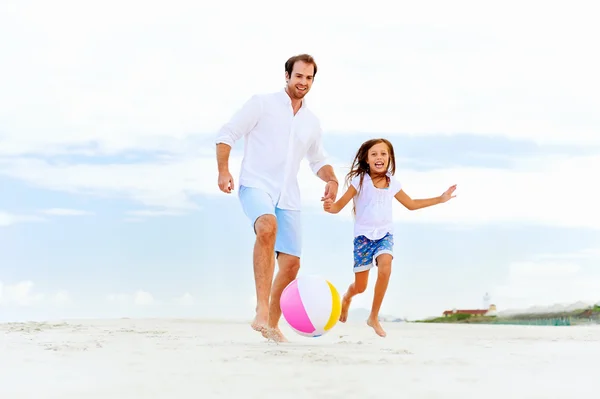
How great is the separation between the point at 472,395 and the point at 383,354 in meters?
1.93

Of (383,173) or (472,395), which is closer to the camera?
(472,395)

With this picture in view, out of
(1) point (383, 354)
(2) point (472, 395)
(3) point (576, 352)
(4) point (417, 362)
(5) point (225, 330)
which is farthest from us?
(5) point (225, 330)

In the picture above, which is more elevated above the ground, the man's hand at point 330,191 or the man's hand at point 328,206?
the man's hand at point 330,191

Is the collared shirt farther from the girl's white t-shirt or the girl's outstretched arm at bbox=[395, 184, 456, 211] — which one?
the girl's outstretched arm at bbox=[395, 184, 456, 211]

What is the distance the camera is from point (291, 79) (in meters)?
7.18

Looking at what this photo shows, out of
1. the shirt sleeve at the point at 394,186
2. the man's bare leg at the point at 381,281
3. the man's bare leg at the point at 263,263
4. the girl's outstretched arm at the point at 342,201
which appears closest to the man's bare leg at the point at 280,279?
the man's bare leg at the point at 263,263

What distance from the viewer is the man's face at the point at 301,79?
280 inches

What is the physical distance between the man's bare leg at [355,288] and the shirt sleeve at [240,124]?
2206mm

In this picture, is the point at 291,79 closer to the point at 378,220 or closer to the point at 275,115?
the point at 275,115

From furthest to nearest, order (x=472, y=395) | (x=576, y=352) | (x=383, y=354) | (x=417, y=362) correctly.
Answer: (x=576, y=352), (x=383, y=354), (x=417, y=362), (x=472, y=395)

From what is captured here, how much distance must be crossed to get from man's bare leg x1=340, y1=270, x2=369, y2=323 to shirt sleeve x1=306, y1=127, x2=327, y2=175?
4.39 feet

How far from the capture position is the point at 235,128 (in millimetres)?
7074

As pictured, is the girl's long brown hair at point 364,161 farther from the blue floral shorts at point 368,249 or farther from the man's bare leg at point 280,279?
the man's bare leg at point 280,279

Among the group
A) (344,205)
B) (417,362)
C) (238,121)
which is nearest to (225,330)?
(344,205)
